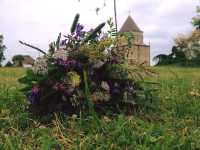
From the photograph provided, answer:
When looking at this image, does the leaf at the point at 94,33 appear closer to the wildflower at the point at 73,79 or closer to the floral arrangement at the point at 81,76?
the floral arrangement at the point at 81,76

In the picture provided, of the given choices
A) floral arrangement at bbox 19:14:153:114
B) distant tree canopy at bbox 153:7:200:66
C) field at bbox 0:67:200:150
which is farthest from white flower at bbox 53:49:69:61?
distant tree canopy at bbox 153:7:200:66

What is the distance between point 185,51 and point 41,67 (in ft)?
242

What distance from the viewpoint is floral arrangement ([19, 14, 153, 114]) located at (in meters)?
4.09

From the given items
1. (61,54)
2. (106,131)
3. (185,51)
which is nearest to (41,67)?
(61,54)

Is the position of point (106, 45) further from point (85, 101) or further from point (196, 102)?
point (196, 102)

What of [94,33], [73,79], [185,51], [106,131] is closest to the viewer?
[106,131]

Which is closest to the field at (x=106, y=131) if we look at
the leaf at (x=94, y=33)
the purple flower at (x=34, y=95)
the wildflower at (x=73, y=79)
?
the purple flower at (x=34, y=95)

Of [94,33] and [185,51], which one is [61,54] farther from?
[185,51]

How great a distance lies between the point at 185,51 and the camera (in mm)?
76688

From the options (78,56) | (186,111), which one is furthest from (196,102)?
(78,56)

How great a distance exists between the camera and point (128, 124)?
3.71 m

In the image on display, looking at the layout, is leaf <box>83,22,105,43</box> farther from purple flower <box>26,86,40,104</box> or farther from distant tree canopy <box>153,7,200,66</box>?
distant tree canopy <box>153,7,200,66</box>

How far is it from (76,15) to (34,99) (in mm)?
894

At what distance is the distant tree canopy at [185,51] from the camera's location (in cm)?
7175
